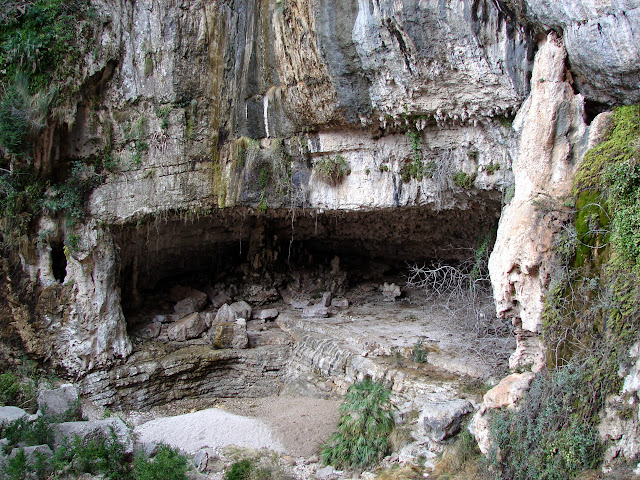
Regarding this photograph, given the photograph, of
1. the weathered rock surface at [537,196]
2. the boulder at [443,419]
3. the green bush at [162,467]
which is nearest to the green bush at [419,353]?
the boulder at [443,419]

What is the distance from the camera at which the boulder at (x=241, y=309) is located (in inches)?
484

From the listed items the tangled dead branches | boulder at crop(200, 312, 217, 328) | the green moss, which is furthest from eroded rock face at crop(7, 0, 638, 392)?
boulder at crop(200, 312, 217, 328)

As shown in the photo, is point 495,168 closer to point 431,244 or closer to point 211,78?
point 431,244

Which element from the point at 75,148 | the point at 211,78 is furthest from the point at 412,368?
the point at 75,148

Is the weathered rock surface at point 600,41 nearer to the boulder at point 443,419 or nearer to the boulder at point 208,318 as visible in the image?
the boulder at point 443,419

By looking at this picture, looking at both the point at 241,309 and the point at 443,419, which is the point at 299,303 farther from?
the point at 443,419

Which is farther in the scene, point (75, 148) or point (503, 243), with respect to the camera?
point (75, 148)

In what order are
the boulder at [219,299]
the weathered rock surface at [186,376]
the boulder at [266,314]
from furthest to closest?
the boulder at [219,299]
the boulder at [266,314]
the weathered rock surface at [186,376]

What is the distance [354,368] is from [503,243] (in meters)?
3.99

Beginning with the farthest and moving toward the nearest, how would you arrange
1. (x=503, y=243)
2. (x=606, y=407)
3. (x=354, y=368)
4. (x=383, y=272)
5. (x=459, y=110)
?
(x=383, y=272), (x=354, y=368), (x=459, y=110), (x=503, y=243), (x=606, y=407)

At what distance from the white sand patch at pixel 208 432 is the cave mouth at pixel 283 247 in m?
4.26

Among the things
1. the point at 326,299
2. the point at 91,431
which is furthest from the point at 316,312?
the point at 91,431

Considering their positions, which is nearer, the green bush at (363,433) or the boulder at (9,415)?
the green bush at (363,433)

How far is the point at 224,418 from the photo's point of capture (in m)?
8.36
